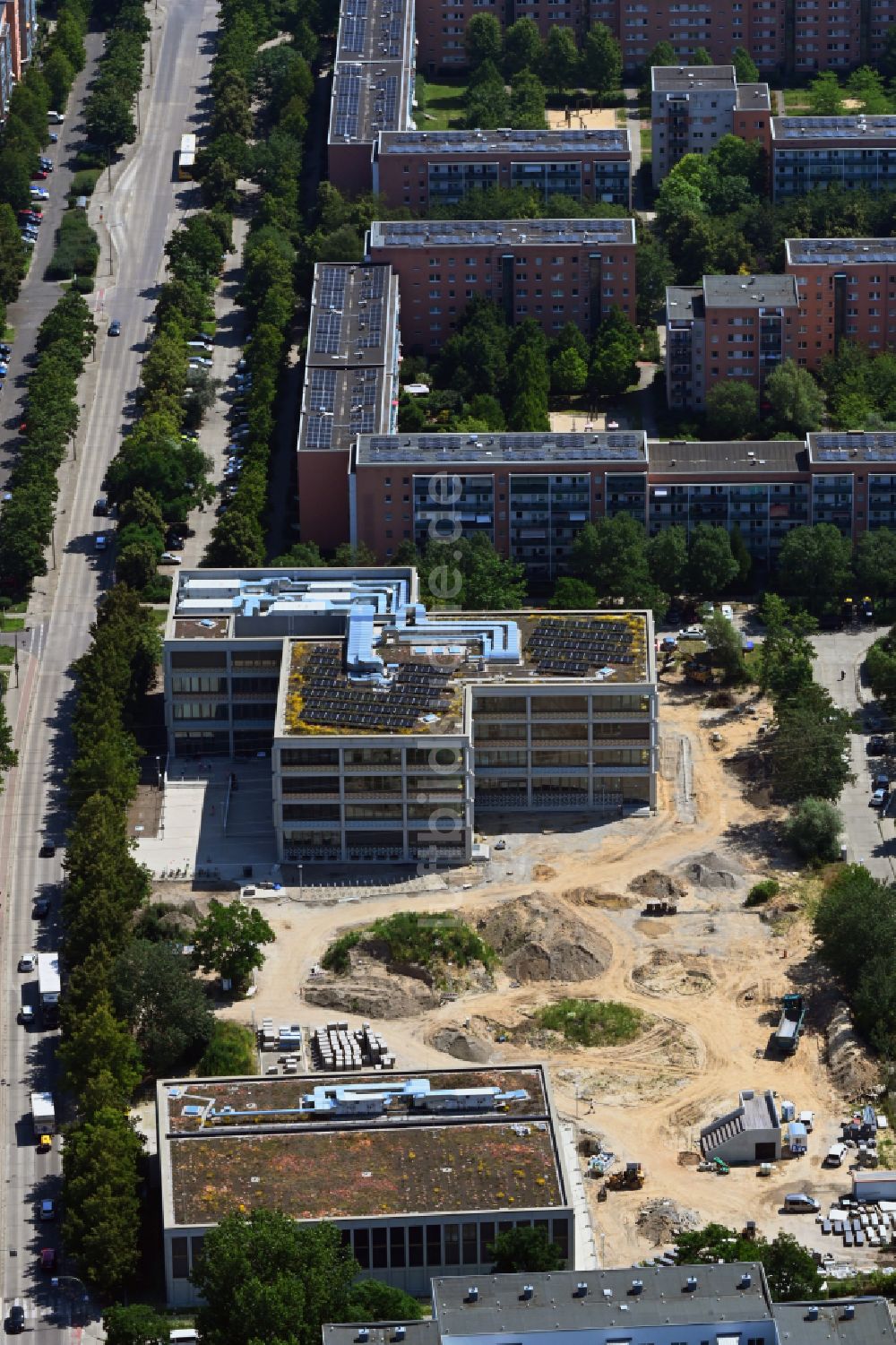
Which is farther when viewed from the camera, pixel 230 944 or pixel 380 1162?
pixel 230 944

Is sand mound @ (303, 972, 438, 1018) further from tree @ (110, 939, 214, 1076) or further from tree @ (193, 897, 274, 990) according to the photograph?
tree @ (110, 939, 214, 1076)

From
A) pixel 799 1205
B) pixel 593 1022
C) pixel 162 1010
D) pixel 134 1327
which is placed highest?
pixel 134 1327

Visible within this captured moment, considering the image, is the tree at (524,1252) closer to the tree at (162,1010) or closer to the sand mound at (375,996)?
the tree at (162,1010)

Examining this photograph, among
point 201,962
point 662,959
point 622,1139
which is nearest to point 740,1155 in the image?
point 622,1139

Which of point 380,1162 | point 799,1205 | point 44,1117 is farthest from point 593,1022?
point 44,1117

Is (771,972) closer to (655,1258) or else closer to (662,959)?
(662,959)

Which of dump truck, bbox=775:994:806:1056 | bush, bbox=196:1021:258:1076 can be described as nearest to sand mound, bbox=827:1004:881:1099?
dump truck, bbox=775:994:806:1056

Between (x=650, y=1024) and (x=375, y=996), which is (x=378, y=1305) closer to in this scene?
(x=375, y=996)
